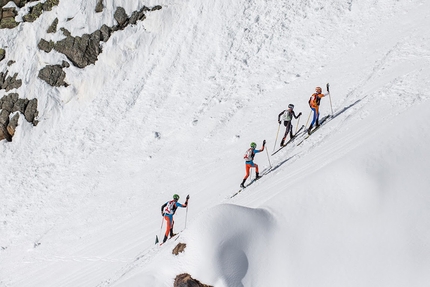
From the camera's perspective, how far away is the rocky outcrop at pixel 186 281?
35.4ft

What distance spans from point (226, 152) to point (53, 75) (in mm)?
13018

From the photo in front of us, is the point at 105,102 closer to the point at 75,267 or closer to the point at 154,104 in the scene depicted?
the point at 154,104

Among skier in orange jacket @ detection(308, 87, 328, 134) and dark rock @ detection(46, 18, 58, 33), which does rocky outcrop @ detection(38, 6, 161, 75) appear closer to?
dark rock @ detection(46, 18, 58, 33)

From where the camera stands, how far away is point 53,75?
29969 mm

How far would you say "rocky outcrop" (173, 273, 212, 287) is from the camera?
35.4 feet

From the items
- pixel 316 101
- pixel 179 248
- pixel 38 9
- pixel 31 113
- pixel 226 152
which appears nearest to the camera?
pixel 179 248

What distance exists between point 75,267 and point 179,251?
30.3 ft

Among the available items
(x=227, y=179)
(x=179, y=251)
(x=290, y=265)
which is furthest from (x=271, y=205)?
(x=227, y=179)

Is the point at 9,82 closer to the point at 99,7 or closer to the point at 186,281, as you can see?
the point at 99,7

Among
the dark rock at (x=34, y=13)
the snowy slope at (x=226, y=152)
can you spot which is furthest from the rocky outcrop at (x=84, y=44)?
the dark rock at (x=34, y=13)

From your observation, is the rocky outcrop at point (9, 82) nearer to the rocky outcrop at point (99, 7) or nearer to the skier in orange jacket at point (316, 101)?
the rocky outcrop at point (99, 7)

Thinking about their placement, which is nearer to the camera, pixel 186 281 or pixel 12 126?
pixel 186 281

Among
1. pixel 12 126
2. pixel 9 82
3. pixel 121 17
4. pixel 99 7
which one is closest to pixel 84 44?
pixel 99 7

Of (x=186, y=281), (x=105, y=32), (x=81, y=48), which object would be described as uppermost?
(x=105, y=32)
